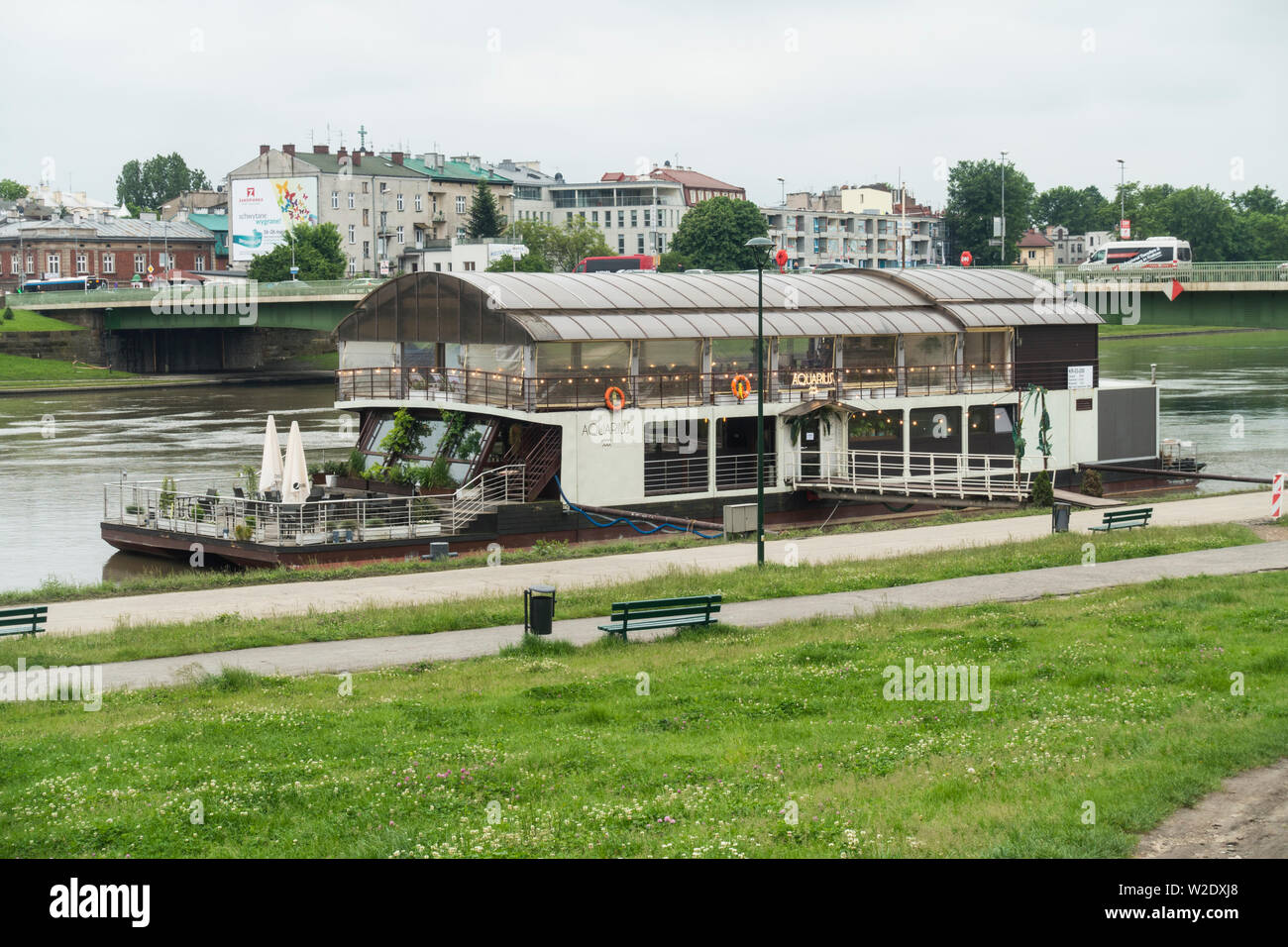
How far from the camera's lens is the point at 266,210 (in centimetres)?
15712

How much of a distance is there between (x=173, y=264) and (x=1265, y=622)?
508ft

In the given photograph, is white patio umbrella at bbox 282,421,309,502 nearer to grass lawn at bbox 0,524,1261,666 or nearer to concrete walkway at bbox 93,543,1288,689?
grass lawn at bbox 0,524,1261,666

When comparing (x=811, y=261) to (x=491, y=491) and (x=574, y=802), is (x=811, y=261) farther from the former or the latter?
(x=574, y=802)

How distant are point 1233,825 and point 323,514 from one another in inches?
1102

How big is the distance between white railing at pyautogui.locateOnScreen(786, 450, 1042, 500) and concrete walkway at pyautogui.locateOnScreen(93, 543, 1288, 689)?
13.6 metres

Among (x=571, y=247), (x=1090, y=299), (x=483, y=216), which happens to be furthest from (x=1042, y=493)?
(x=483, y=216)

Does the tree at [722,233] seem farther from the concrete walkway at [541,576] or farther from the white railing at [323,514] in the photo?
the concrete walkway at [541,576]

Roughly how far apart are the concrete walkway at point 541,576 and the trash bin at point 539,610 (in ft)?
17.2

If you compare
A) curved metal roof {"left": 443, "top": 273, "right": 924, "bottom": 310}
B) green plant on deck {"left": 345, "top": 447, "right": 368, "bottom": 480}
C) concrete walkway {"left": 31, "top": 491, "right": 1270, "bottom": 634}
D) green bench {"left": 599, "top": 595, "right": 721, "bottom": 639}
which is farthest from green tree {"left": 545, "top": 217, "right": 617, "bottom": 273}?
green bench {"left": 599, "top": 595, "right": 721, "bottom": 639}

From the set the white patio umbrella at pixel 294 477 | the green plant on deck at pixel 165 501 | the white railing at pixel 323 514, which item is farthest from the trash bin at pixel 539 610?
the green plant on deck at pixel 165 501

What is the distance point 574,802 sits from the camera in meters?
13.0

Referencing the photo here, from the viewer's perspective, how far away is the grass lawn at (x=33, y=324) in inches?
4284

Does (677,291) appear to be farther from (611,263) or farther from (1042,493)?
(611,263)
